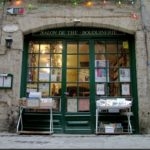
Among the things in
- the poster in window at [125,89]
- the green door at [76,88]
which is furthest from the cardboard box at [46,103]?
the poster in window at [125,89]

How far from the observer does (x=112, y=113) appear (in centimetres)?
1042

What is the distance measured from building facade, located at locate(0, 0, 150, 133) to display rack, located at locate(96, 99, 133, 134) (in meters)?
0.21

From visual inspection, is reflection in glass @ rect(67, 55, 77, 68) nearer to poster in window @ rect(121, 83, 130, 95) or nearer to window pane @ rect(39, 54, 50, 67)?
window pane @ rect(39, 54, 50, 67)

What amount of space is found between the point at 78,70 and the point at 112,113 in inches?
61.5

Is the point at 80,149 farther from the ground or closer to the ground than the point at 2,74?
closer to the ground

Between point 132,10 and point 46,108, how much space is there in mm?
3748

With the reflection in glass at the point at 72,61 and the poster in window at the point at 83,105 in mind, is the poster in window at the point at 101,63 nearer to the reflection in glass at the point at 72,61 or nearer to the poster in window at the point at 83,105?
the reflection in glass at the point at 72,61

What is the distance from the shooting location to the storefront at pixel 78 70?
1046 cm

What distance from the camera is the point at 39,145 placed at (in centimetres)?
774

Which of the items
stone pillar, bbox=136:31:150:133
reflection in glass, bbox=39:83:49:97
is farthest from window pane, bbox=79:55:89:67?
stone pillar, bbox=136:31:150:133

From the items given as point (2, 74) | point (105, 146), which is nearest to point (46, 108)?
point (2, 74)

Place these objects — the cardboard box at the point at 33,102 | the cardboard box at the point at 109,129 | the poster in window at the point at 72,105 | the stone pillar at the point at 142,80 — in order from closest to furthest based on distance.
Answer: the cardboard box at the point at 33,102 < the cardboard box at the point at 109,129 < the stone pillar at the point at 142,80 < the poster in window at the point at 72,105

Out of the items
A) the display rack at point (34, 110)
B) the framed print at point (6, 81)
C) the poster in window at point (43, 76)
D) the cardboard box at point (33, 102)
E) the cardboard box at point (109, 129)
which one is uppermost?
the poster in window at point (43, 76)

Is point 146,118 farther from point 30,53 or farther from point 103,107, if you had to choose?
point 30,53
